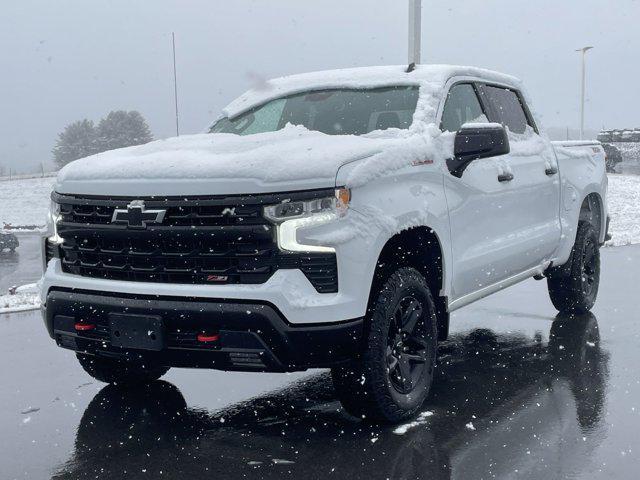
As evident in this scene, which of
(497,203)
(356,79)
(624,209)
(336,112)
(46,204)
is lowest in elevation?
(46,204)

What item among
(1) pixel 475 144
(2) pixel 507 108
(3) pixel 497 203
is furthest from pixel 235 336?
(2) pixel 507 108

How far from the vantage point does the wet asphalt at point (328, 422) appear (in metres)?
3.70

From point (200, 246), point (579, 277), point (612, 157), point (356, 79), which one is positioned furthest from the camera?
point (612, 157)

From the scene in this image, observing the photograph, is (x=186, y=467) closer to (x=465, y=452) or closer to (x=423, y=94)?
(x=465, y=452)

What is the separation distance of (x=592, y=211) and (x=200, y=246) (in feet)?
14.9

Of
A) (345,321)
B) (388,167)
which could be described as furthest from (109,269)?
(388,167)

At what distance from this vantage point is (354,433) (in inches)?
162

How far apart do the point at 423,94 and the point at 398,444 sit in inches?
84.4

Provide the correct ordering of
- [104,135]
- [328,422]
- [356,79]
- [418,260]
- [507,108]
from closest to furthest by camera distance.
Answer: [328,422]
[418,260]
[356,79]
[507,108]
[104,135]

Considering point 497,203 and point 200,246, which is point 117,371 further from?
point 497,203

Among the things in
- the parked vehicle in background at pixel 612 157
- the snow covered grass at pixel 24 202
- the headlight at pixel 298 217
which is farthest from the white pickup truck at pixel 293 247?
the snow covered grass at pixel 24 202

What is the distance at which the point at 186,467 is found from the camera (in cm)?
372

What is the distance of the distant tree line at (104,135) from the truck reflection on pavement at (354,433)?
90555 mm

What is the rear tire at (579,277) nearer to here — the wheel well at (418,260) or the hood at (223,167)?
the wheel well at (418,260)
